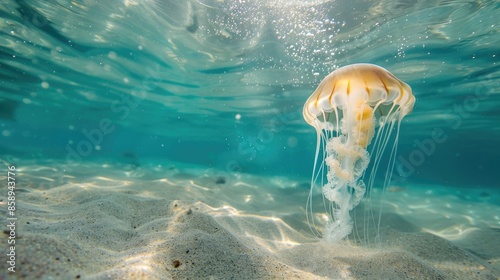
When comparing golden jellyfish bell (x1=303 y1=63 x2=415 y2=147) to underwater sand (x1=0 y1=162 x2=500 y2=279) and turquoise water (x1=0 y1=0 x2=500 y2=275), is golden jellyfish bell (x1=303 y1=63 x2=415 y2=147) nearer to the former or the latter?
underwater sand (x1=0 y1=162 x2=500 y2=279)

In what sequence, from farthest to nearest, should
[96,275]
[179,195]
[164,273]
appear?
[179,195]
[164,273]
[96,275]

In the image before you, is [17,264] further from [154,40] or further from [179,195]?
[154,40]

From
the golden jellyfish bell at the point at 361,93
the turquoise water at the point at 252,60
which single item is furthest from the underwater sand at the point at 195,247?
the golden jellyfish bell at the point at 361,93

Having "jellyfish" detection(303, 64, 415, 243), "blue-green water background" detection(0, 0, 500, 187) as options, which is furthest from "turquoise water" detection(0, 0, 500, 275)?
"jellyfish" detection(303, 64, 415, 243)

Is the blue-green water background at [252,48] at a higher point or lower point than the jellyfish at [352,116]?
higher

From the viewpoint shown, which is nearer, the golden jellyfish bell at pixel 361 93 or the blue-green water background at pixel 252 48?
the golden jellyfish bell at pixel 361 93

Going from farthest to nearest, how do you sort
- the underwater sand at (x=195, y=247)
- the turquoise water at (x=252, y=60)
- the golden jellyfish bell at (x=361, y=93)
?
the turquoise water at (x=252, y=60), the golden jellyfish bell at (x=361, y=93), the underwater sand at (x=195, y=247)

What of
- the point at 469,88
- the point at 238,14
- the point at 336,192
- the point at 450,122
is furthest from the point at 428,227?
the point at 450,122

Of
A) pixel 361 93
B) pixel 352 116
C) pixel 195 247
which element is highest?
pixel 361 93

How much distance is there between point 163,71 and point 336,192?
40.1 feet

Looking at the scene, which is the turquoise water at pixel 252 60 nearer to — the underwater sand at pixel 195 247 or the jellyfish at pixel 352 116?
the underwater sand at pixel 195 247

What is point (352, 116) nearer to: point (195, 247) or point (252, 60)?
point (195, 247)

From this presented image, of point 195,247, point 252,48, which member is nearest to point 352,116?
point 195,247

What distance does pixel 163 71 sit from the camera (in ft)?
43.6
